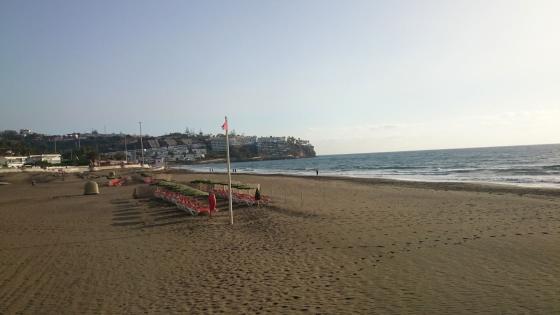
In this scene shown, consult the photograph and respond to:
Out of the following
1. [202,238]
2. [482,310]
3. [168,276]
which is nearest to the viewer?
[482,310]

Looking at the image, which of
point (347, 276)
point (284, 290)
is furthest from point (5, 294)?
point (347, 276)

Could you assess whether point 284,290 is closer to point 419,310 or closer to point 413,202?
point 419,310

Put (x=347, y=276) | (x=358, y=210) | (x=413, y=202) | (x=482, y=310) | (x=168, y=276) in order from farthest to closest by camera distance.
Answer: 1. (x=413, y=202)
2. (x=358, y=210)
3. (x=168, y=276)
4. (x=347, y=276)
5. (x=482, y=310)

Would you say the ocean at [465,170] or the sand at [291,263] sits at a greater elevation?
the sand at [291,263]

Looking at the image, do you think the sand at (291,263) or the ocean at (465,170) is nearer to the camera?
Answer: the sand at (291,263)

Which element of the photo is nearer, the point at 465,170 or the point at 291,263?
the point at 291,263

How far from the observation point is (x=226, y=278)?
7883mm

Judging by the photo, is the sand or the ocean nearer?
the sand

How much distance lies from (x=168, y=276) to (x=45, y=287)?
6.93ft

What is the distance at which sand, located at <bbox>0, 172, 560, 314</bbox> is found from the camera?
647 cm

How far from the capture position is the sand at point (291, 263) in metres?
6.47

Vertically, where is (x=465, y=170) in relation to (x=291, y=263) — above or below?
below

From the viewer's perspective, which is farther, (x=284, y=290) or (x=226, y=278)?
(x=226, y=278)

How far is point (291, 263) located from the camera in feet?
29.1
